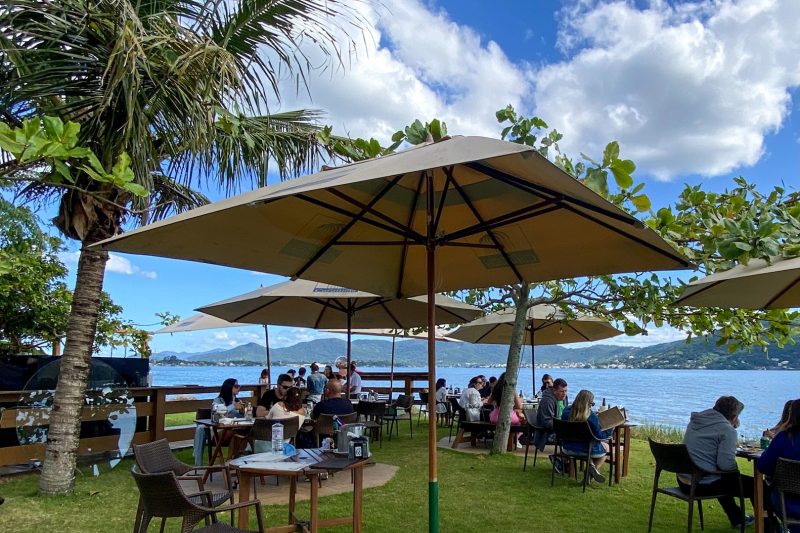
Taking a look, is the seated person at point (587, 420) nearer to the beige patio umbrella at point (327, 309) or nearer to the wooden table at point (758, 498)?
the wooden table at point (758, 498)

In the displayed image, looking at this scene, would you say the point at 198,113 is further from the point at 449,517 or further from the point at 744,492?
the point at 744,492

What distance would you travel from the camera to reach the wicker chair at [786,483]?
12.8 ft

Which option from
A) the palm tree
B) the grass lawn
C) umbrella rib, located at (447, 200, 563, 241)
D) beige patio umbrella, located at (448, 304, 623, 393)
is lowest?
the grass lawn

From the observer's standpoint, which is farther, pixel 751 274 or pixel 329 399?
pixel 329 399

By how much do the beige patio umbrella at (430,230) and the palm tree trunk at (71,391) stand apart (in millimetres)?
2851

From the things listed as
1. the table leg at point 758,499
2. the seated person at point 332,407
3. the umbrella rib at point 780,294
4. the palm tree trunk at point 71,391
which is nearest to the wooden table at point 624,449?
the umbrella rib at point 780,294

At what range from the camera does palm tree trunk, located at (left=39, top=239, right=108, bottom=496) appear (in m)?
5.90

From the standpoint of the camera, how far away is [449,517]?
536cm

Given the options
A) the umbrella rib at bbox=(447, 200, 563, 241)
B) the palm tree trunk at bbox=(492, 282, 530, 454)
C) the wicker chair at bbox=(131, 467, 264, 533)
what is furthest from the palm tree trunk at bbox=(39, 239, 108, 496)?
the palm tree trunk at bbox=(492, 282, 530, 454)

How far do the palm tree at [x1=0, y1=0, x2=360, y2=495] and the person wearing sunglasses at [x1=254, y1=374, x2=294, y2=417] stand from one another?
2065mm

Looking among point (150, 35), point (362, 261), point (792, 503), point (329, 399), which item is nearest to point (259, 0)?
point (150, 35)

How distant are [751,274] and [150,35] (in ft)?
16.4

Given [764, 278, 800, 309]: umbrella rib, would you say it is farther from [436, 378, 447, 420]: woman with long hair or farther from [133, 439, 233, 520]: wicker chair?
[436, 378, 447, 420]: woman with long hair

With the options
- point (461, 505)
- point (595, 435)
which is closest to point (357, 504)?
point (461, 505)
